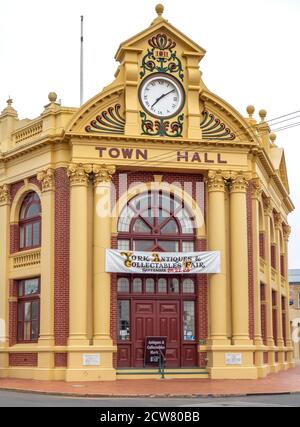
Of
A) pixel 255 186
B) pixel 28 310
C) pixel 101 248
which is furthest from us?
pixel 255 186

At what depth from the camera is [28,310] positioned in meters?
33.4

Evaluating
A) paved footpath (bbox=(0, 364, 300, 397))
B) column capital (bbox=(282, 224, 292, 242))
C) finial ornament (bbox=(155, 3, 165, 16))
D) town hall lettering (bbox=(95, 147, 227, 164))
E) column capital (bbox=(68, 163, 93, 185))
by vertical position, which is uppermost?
finial ornament (bbox=(155, 3, 165, 16))

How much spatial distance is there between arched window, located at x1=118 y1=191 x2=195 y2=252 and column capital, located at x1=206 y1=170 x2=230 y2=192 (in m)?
1.39

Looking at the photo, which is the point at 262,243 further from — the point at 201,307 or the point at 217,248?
the point at 201,307

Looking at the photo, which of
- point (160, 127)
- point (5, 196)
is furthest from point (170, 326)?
point (5, 196)

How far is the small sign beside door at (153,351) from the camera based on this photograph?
31406mm

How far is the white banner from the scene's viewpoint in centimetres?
3139

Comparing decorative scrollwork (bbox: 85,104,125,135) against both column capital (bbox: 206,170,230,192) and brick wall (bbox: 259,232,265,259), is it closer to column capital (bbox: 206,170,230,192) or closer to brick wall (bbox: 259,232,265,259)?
column capital (bbox: 206,170,230,192)

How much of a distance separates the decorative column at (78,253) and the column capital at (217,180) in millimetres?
4711

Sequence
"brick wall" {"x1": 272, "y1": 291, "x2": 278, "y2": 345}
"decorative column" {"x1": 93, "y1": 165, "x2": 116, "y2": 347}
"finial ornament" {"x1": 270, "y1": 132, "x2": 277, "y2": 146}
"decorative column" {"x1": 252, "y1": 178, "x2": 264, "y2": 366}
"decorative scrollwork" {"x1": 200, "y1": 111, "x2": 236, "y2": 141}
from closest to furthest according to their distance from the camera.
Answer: "decorative column" {"x1": 93, "y1": 165, "x2": 116, "y2": 347} → "decorative column" {"x1": 252, "y1": 178, "x2": 264, "y2": 366} → "decorative scrollwork" {"x1": 200, "y1": 111, "x2": 236, "y2": 141} → "brick wall" {"x1": 272, "y1": 291, "x2": 278, "y2": 345} → "finial ornament" {"x1": 270, "y1": 132, "x2": 277, "y2": 146}

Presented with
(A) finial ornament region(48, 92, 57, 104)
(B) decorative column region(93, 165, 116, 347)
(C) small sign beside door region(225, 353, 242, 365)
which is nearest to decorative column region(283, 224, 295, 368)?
(C) small sign beside door region(225, 353, 242, 365)

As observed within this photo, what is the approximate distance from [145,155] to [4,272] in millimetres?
7854

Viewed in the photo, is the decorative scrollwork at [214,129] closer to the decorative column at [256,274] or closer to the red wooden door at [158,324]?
the decorative column at [256,274]
